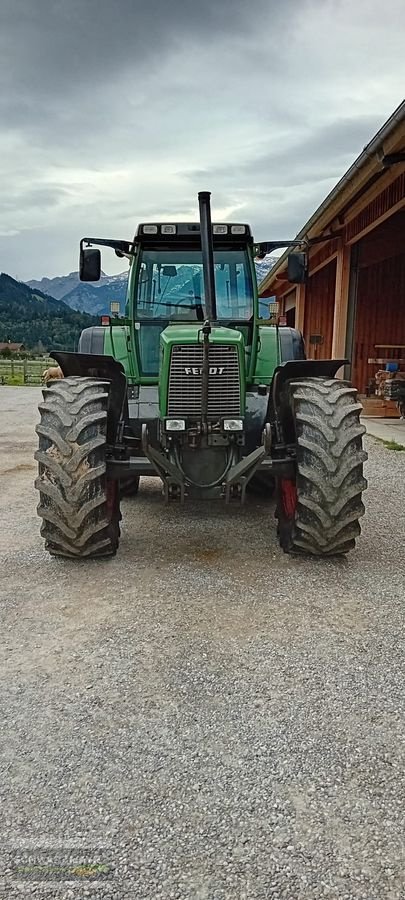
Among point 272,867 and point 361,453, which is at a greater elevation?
point 361,453

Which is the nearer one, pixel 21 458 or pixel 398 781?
pixel 398 781

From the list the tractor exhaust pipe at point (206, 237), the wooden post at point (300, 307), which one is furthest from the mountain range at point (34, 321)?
the tractor exhaust pipe at point (206, 237)

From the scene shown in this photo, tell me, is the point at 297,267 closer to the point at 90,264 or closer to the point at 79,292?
the point at 90,264

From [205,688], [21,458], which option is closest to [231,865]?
[205,688]

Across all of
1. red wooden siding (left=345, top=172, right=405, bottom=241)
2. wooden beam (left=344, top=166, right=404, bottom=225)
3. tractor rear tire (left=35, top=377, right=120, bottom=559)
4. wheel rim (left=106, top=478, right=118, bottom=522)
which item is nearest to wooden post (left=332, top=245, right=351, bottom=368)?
red wooden siding (left=345, top=172, right=405, bottom=241)

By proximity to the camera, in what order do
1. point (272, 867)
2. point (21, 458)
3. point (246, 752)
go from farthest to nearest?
point (21, 458)
point (246, 752)
point (272, 867)

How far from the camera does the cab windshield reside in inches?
206

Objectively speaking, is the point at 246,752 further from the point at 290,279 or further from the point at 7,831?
the point at 290,279

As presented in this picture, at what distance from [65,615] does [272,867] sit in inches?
74.5

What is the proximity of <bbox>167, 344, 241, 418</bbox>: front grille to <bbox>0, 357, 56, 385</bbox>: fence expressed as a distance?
971 inches

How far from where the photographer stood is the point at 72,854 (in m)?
1.84

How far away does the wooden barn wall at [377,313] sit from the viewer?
14.3 m

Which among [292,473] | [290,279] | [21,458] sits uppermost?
[290,279]

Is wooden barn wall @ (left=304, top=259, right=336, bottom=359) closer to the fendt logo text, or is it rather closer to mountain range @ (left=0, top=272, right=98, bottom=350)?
the fendt logo text
